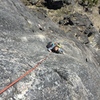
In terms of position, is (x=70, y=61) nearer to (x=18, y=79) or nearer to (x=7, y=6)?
(x=18, y=79)

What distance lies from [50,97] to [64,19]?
74.7ft

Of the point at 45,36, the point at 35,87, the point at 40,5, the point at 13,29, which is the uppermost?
the point at 35,87

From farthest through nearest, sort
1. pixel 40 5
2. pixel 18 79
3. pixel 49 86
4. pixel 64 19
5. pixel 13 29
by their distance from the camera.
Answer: pixel 40 5
pixel 64 19
pixel 13 29
pixel 49 86
pixel 18 79

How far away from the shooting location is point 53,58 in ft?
44.6

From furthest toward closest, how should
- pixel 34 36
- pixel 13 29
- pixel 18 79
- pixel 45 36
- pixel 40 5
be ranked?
pixel 40 5, pixel 45 36, pixel 34 36, pixel 13 29, pixel 18 79

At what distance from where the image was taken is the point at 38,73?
10.9 metres

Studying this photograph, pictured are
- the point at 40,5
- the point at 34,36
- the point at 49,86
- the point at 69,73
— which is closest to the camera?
the point at 49,86

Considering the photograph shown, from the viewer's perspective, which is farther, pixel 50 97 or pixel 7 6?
pixel 7 6

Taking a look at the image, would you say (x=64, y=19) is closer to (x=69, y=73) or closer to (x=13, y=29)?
(x=13, y=29)

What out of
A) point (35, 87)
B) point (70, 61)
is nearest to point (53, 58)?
point (70, 61)

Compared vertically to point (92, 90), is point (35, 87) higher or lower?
higher

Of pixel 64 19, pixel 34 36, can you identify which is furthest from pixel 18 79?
pixel 64 19

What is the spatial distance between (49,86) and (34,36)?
5.84m

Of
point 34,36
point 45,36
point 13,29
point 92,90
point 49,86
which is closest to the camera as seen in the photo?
point 49,86
